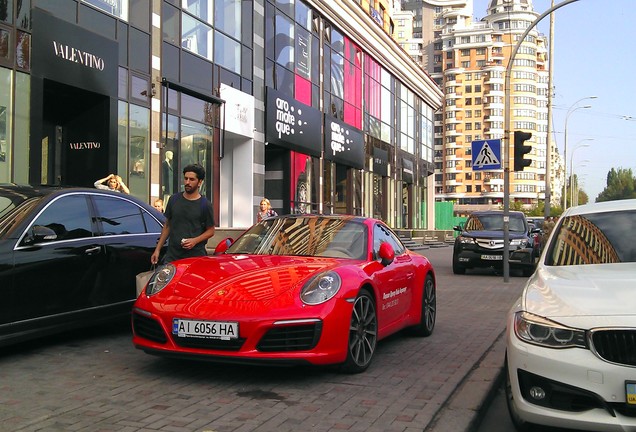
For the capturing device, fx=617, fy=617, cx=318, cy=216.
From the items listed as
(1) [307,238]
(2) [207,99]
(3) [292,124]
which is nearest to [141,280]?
(1) [307,238]

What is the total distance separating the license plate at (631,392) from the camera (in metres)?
3.25

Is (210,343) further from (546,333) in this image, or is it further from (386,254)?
(546,333)

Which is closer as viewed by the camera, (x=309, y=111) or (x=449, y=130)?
(x=309, y=111)

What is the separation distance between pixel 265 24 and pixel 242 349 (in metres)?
19.2

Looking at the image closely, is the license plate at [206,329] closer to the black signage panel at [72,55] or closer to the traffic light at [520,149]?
the black signage panel at [72,55]

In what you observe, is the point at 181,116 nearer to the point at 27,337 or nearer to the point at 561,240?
the point at 27,337

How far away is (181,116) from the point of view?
17531mm

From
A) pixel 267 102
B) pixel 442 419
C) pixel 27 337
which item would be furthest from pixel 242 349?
pixel 267 102

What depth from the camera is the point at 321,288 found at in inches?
194

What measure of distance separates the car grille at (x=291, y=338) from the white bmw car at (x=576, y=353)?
1435 millimetres

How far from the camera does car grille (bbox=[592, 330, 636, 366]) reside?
331 centimetres

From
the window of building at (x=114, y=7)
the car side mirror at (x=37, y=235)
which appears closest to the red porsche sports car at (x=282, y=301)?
the car side mirror at (x=37, y=235)

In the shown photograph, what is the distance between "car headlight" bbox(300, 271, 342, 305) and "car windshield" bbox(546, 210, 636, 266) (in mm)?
1685

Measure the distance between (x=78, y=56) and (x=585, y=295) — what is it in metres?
12.5
